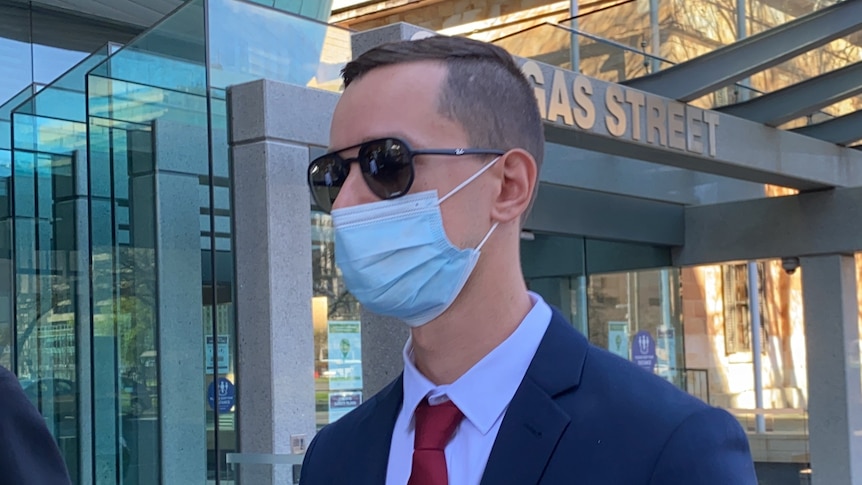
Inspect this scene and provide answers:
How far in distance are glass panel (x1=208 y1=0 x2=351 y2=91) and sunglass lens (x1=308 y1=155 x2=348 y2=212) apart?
573cm

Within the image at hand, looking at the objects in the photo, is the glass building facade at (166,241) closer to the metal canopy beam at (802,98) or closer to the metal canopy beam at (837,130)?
the metal canopy beam at (802,98)

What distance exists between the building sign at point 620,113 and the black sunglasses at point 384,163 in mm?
5863

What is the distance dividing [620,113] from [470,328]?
7.16 meters

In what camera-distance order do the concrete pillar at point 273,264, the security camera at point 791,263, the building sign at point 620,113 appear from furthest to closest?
the security camera at point 791,263, the building sign at point 620,113, the concrete pillar at point 273,264

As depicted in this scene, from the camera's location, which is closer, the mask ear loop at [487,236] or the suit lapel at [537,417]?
the suit lapel at [537,417]

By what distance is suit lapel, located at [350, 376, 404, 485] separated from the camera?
5.12ft

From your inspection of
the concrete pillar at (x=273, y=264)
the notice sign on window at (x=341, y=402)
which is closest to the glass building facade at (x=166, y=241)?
the concrete pillar at (x=273, y=264)

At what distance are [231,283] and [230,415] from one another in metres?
0.88

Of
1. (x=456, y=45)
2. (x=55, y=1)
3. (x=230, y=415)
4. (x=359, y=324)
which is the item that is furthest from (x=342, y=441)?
(x=55, y=1)

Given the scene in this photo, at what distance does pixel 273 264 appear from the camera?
6.96 m

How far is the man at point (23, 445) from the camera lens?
2.14 metres

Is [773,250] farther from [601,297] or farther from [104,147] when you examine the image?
[104,147]

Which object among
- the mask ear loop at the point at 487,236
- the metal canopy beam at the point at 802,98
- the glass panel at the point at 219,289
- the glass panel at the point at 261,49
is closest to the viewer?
the mask ear loop at the point at 487,236

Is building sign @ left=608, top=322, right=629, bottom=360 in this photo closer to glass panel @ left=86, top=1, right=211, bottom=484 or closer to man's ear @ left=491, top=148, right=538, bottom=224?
glass panel @ left=86, top=1, right=211, bottom=484
